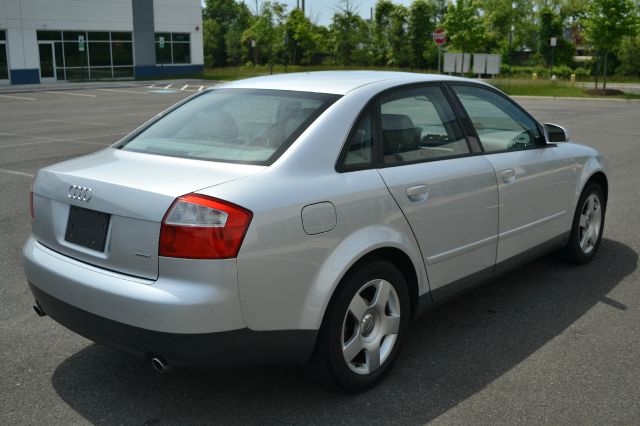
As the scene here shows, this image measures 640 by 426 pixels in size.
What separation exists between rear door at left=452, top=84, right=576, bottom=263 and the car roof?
0.40m

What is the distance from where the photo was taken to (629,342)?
4328 millimetres

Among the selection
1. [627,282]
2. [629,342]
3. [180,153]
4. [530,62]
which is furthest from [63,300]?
[530,62]

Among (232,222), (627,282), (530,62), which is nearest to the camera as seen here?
(232,222)

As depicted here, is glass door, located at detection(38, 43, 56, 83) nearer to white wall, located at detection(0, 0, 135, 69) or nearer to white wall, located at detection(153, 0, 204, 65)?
white wall, located at detection(0, 0, 135, 69)

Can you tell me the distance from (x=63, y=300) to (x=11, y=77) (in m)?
38.0

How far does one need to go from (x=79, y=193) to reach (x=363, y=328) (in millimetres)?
1527

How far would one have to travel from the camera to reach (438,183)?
13.1 feet

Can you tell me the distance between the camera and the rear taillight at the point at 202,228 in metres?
2.99

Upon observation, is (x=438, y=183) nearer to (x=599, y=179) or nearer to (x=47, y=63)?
(x=599, y=179)

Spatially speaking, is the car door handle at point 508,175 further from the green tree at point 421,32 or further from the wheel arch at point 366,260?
the green tree at point 421,32

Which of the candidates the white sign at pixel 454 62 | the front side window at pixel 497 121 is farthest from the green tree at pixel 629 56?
the front side window at pixel 497 121

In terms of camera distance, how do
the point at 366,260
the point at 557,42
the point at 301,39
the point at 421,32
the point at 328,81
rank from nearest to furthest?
the point at 366,260
the point at 328,81
the point at 557,42
the point at 421,32
the point at 301,39

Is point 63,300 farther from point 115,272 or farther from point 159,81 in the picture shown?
point 159,81

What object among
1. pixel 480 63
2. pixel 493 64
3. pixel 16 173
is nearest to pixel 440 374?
pixel 16 173
